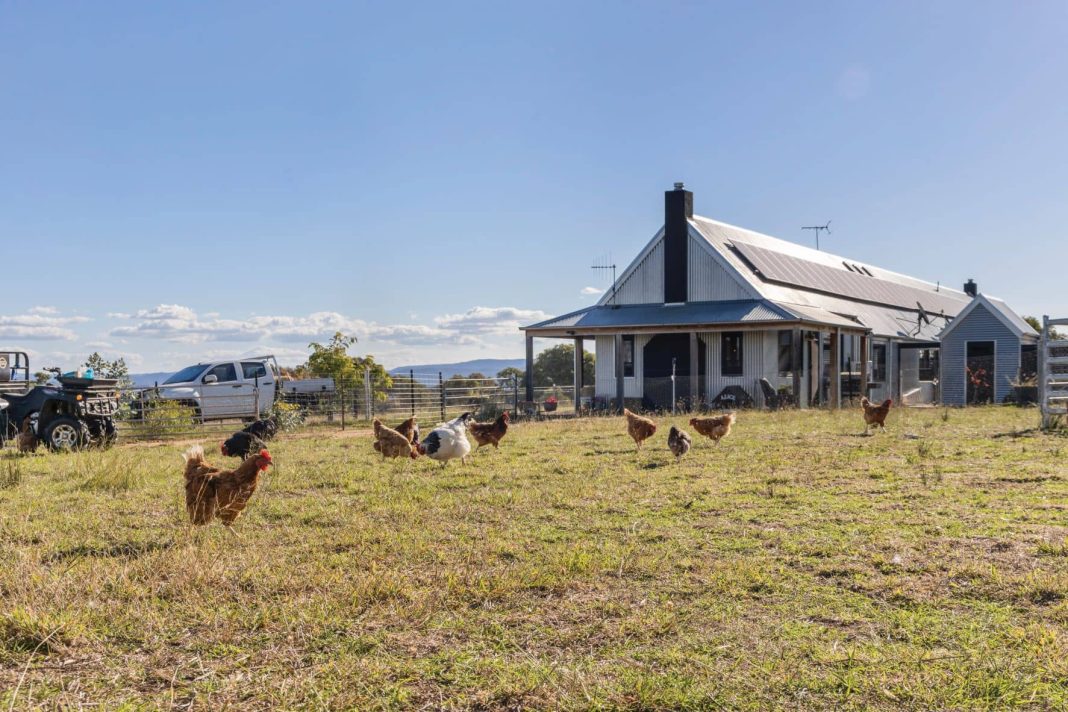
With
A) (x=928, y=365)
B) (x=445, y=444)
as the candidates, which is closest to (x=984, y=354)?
(x=928, y=365)

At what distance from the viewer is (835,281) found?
129 ft

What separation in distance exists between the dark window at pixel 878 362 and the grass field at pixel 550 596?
89.4 ft

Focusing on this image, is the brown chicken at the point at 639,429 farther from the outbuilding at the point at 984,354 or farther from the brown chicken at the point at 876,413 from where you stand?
the outbuilding at the point at 984,354

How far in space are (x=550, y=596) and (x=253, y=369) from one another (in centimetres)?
2080

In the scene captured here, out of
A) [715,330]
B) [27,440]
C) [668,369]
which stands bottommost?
[27,440]

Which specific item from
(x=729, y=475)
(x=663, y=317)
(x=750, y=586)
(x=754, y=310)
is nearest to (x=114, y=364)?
(x=663, y=317)

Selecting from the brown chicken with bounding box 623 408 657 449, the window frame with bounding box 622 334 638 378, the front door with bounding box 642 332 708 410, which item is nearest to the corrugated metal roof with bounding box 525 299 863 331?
the window frame with bounding box 622 334 638 378

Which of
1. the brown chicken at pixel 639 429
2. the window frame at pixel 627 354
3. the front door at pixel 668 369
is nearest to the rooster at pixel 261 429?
the brown chicken at pixel 639 429

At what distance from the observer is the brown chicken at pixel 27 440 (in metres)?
15.0

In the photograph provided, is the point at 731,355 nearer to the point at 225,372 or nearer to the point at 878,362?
the point at 878,362

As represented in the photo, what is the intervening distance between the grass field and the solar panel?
23812mm

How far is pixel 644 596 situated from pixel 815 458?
25.6 ft

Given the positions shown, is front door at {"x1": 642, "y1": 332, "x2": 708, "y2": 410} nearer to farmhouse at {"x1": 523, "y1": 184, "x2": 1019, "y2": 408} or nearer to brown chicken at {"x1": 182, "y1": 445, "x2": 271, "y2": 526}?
farmhouse at {"x1": 523, "y1": 184, "x2": 1019, "y2": 408}

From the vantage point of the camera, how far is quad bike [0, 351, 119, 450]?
1567 cm
